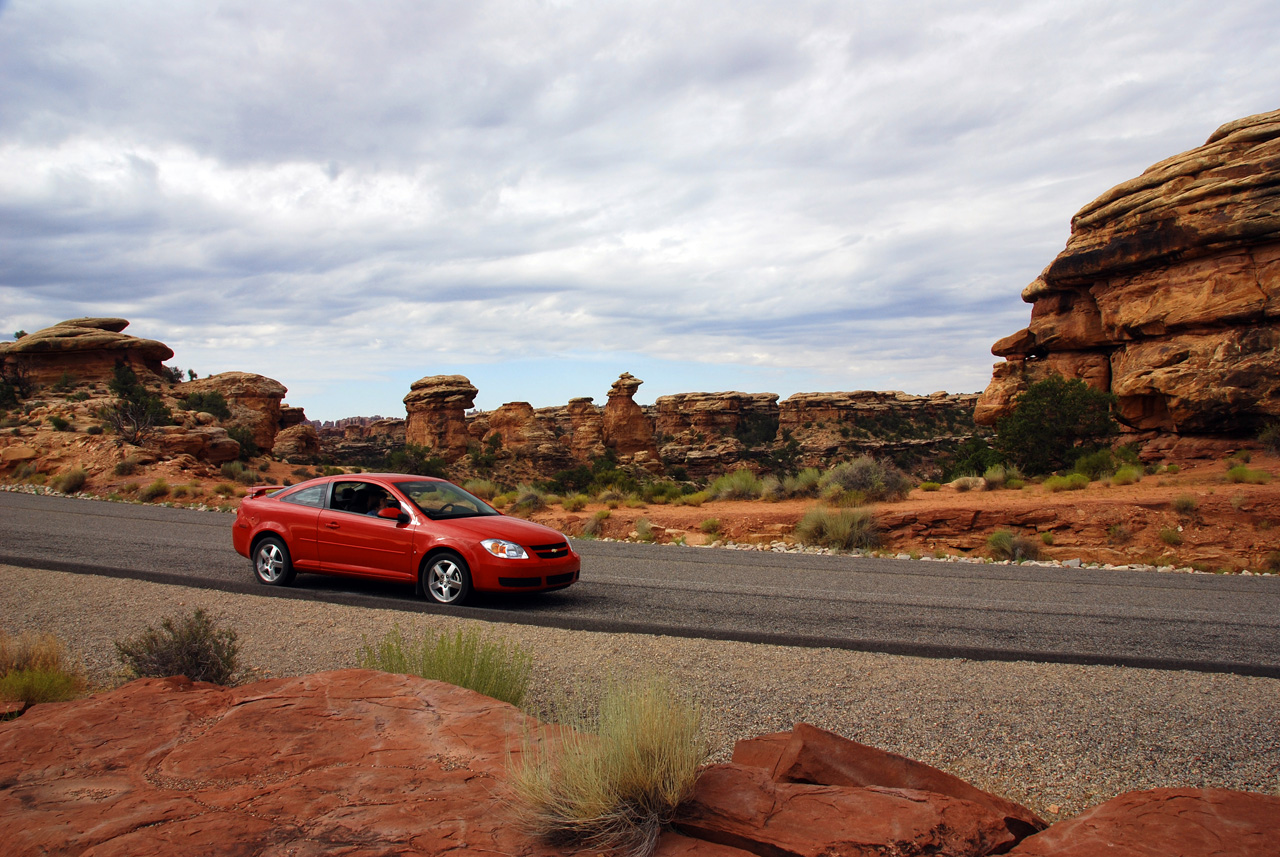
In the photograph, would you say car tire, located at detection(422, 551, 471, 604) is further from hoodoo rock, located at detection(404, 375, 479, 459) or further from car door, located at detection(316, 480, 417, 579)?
hoodoo rock, located at detection(404, 375, 479, 459)

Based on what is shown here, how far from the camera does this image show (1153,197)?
1045 inches

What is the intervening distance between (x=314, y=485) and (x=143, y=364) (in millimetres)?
41967

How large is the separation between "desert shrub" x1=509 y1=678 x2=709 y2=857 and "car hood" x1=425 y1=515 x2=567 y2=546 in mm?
5075

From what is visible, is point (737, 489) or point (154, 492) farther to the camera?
point (737, 489)

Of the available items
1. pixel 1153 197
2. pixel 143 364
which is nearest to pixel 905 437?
pixel 1153 197

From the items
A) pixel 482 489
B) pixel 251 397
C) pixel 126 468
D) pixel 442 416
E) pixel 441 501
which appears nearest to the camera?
pixel 441 501

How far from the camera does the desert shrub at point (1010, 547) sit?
15.1 metres

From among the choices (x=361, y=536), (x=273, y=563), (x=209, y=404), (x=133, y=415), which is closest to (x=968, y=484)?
(x=361, y=536)

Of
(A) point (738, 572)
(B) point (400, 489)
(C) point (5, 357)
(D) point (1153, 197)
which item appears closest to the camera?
(B) point (400, 489)

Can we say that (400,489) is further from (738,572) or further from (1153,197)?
(1153,197)

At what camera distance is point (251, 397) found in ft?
165

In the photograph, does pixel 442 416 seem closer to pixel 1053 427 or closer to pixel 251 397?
pixel 251 397

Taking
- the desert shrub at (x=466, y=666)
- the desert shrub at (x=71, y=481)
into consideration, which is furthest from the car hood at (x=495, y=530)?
the desert shrub at (x=71, y=481)

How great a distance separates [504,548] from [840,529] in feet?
32.7
